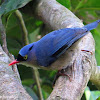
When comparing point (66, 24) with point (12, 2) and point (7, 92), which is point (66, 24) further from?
point (7, 92)

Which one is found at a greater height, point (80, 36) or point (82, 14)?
point (80, 36)

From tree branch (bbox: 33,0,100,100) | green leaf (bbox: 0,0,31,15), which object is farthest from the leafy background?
green leaf (bbox: 0,0,31,15)

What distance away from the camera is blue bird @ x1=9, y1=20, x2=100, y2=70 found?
2.74 meters

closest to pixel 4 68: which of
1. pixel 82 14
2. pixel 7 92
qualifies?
pixel 7 92

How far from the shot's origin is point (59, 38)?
2820 millimetres

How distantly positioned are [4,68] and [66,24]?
1.09 metres

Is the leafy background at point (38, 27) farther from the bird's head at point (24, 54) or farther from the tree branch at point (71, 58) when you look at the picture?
the bird's head at point (24, 54)

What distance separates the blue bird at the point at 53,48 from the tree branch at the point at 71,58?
8 centimetres

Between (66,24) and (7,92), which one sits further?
(66,24)

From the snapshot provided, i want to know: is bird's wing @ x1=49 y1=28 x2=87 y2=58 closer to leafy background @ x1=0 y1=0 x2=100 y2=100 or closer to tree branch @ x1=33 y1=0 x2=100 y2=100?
tree branch @ x1=33 y1=0 x2=100 y2=100

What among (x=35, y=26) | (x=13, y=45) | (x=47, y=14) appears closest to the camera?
(x=47, y=14)

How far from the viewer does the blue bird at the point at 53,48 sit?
274 centimetres

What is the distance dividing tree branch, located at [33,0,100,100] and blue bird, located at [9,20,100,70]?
0.08 metres

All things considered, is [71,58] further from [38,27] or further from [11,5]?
[38,27]
